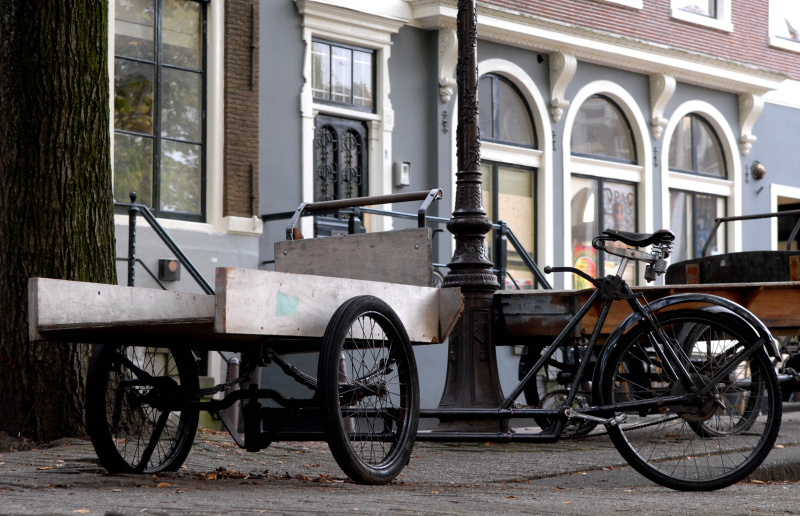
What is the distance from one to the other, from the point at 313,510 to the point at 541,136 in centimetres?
1433

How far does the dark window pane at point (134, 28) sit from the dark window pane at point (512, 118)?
19.4ft

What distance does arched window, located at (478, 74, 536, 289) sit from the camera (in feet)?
56.8

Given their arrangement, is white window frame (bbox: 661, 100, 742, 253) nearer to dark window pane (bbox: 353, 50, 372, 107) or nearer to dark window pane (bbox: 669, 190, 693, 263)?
dark window pane (bbox: 669, 190, 693, 263)

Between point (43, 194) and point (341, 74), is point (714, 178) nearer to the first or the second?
point (341, 74)

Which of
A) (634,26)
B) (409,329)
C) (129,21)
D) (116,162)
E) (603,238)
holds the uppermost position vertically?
(634,26)

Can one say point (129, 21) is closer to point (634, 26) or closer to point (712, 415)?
point (634, 26)

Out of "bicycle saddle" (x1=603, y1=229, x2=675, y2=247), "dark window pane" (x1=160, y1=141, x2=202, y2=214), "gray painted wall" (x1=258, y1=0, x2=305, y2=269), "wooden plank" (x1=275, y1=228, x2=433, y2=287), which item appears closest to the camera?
"bicycle saddle" (x1=603, y1=229, x2=675, y2=247)

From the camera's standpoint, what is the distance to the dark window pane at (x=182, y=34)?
548 inches

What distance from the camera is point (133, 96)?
44.7 feet

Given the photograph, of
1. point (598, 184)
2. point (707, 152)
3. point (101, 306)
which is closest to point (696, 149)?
point (707, 152)

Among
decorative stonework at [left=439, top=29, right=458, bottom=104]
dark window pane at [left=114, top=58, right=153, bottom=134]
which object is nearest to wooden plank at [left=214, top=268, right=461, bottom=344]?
dark window pane at [left=114, top=58, right=153, bottom=134]

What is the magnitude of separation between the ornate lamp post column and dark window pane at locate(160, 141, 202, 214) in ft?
22.3

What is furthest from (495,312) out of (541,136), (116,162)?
(541,136)

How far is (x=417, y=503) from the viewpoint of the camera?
180 inches
